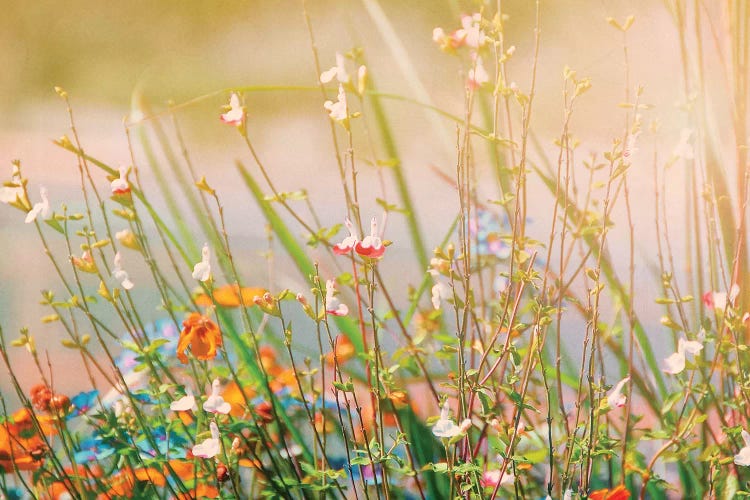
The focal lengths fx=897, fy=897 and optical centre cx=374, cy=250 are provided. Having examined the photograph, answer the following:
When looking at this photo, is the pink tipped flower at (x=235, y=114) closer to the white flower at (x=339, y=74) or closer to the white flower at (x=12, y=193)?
the white flower at (x=339, y=74)

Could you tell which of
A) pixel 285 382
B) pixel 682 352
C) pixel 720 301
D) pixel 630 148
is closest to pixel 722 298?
pixel 720 301

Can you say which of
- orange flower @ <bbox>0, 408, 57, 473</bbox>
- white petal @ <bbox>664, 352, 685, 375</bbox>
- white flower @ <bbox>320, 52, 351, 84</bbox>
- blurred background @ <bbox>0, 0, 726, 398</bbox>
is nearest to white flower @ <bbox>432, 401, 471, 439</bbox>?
white petal @ <bbox>664, 352, 685, 375</bbox>

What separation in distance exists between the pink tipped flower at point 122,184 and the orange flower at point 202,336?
17 centimetres

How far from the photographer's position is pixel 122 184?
1.04 metres

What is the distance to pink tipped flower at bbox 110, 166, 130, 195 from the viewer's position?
1.04 m

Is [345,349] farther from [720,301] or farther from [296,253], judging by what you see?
[720,301]

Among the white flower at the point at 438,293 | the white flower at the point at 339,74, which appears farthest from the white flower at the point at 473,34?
the white flower at the point at 438,293

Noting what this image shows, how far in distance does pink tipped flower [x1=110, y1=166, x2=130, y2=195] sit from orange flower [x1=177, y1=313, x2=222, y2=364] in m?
0.17

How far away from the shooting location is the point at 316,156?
13.7ft

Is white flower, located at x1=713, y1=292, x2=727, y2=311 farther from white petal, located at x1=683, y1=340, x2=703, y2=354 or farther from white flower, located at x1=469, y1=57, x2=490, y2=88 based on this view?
white flower, located at x1=469, y1=57, x2=490, y2=88

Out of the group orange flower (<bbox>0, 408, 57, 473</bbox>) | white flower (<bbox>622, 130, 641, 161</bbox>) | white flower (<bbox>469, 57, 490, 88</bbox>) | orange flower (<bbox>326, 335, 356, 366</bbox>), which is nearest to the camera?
white flower (<bbox>622, 130, 641, 161</bbox>)

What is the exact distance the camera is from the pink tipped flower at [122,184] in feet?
3.42

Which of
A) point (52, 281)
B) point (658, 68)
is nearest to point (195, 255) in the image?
point (52, 281)

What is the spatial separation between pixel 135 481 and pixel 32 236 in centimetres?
207
